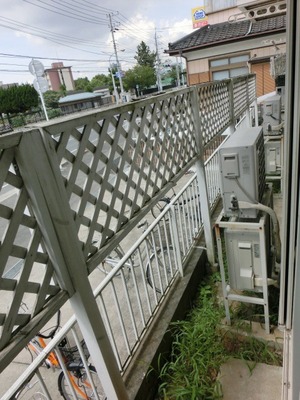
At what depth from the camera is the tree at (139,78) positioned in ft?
145

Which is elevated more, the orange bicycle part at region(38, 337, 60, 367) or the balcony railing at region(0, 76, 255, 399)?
the balcony railing at region(0, 76, 255, 399)

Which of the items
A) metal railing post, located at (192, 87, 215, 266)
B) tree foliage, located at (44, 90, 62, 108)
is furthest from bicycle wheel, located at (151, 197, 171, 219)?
tree foliage, located at (44, 90, 62, 108)

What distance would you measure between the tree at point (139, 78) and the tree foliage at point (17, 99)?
84.8 ft

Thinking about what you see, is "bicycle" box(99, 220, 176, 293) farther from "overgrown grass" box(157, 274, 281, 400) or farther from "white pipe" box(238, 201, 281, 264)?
"white pipe" box(238, 201, 281, 264)

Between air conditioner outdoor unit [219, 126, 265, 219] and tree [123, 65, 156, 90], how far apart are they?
147 ft

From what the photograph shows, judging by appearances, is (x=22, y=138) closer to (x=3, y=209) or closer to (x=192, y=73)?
(x=3, y=209)

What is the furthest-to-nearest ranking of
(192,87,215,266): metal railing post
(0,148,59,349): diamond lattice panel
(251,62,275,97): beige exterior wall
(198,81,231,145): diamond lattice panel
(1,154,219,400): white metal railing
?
(251,62,275,97): beige exterior wall
(198,81,231,145): diamond lattice panel
(192,87,215,266): metal railing post
(1,154,219,400): white metal railing
(0,148,59,349): diamond lattice panel

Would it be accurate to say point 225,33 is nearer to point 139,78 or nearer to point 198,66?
point 198,66

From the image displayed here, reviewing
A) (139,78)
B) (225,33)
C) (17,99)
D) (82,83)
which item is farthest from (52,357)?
(82,83)

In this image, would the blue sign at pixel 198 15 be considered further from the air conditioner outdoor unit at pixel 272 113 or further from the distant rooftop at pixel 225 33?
the air conditioner outdoor unit at pixel 272 113

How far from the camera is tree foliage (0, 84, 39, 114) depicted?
18.6m

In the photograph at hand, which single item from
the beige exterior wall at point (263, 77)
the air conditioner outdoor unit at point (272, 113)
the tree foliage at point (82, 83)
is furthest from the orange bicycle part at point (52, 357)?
the tree foliage at point (82, 83)

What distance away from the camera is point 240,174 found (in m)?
2.23

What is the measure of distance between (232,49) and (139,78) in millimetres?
38211
